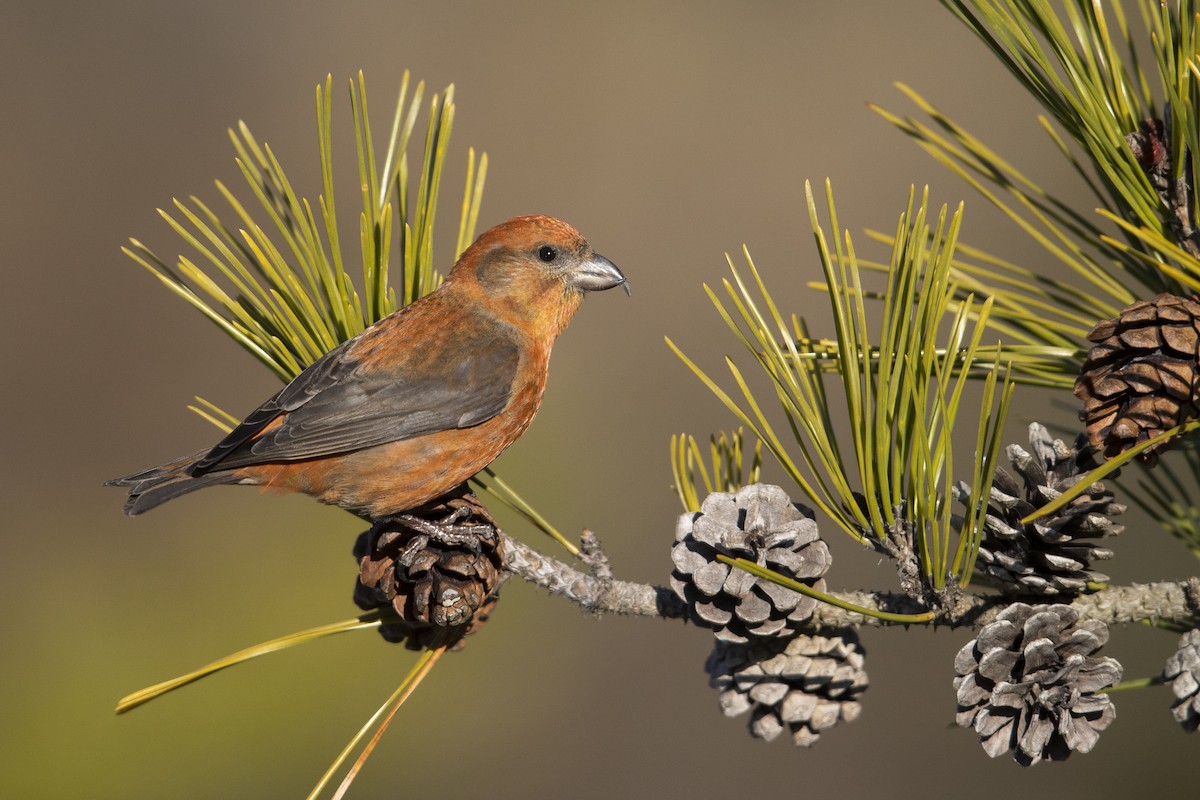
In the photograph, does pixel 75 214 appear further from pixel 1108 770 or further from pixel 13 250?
pixel 1108 770

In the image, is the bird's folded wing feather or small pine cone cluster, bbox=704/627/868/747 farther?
the bird's folded wing feather

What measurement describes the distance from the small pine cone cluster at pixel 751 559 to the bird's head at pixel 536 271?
1413 mm

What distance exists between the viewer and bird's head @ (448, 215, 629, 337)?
2945 millimetres

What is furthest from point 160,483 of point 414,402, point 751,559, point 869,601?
point 869,601

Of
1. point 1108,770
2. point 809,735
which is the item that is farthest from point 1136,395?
point 1108,770

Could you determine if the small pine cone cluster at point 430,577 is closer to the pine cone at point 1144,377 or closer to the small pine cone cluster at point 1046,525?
the small pine cone cluster at point 1046,525

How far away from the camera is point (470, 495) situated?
A: 7.89 feet

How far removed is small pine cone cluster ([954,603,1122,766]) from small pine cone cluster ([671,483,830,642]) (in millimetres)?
277

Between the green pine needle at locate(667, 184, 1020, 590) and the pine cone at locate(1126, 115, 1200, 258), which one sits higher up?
the pine cone at locate(1126, 115, 1200, 258)

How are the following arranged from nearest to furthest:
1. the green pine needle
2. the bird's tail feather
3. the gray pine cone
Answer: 1. the gray pine cone
2. the green pine needle
3. the bird's tail feather

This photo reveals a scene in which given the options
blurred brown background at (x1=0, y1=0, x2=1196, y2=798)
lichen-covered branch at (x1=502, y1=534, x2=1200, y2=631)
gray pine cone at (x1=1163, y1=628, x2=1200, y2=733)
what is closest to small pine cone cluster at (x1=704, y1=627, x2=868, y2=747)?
lichen-covered branch at (x1=502, y1=534, x2=1200, y2=631)

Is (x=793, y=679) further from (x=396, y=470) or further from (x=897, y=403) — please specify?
(x=396, y=470)

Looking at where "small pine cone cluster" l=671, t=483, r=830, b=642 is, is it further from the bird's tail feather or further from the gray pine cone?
the bird's tail feather

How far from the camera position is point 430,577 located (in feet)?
5.90
